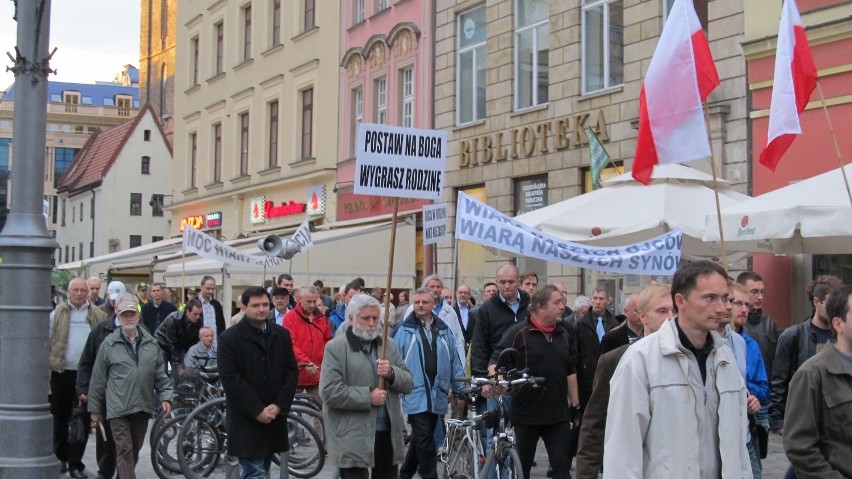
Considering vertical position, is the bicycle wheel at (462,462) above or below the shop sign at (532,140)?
below

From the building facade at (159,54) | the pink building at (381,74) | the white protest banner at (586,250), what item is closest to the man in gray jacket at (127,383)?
the white protest banner at (586,250)

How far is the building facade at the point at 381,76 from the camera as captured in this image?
89.5 ft

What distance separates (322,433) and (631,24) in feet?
35.3

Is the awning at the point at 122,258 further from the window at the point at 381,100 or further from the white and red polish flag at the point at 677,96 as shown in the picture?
the white and red polish flag at the point at 677,96

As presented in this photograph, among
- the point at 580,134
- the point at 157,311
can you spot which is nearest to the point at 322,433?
the point at 157,311

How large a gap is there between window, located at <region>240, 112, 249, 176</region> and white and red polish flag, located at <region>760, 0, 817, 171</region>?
2794cm

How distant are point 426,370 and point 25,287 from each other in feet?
10.3

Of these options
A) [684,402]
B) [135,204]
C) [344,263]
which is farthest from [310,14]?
[135,204]

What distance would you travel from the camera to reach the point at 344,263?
86.7 ft

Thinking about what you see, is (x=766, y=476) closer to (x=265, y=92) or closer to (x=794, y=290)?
(x=794, y=290)

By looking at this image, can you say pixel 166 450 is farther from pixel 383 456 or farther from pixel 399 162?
pixel 399 162

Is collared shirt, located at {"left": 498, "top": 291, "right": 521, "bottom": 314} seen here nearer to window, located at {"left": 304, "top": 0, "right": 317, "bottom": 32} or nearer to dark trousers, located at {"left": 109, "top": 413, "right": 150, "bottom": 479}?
dark trousers, located at {"left": 109, "top": 413, "right": 150, "bottom": 479}

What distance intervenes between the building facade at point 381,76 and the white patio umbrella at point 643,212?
12431mm

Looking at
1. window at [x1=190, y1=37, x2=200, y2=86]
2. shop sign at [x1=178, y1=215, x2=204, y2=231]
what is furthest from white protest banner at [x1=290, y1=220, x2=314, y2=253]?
window at [x1=190, y1=37, x2=200, y2=86]
